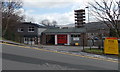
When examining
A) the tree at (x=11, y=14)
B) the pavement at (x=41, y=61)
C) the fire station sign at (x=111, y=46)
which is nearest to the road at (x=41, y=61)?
the pavement at (x=41, y=61)

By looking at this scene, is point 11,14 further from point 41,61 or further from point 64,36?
point 41,61

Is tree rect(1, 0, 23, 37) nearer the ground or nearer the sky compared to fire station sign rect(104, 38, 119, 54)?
nearer the sky

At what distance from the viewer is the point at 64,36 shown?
34.1 m

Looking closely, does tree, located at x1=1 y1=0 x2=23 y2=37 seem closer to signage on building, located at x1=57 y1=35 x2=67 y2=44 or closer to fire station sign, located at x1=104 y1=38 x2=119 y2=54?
signage on building, located at x1=57 y1=35 x2=67 y2=44

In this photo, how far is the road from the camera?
13.4 ft

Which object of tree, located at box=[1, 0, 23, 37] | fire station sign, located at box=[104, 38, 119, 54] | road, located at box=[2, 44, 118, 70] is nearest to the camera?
road, located at box=[2, 44, 118, 70]

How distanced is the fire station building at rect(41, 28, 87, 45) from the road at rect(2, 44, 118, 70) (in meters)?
27.7

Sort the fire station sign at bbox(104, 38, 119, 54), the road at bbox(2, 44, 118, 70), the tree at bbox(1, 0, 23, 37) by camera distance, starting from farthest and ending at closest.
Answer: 1. the tree at bbox(1, 0, 23, 37)
2. the fire station sign at bbox(104, 38, 119, 54)
3. the road at bbox(2, 44, 118, 70)

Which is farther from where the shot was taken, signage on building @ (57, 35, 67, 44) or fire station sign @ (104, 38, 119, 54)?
signage on building @ (57, 35, 67, 44)

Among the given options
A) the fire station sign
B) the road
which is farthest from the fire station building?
the road

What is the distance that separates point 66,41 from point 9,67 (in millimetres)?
29771

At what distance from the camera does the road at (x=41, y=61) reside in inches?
161

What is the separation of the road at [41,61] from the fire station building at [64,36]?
90.7 ft

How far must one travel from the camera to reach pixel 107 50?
34.3 ft
